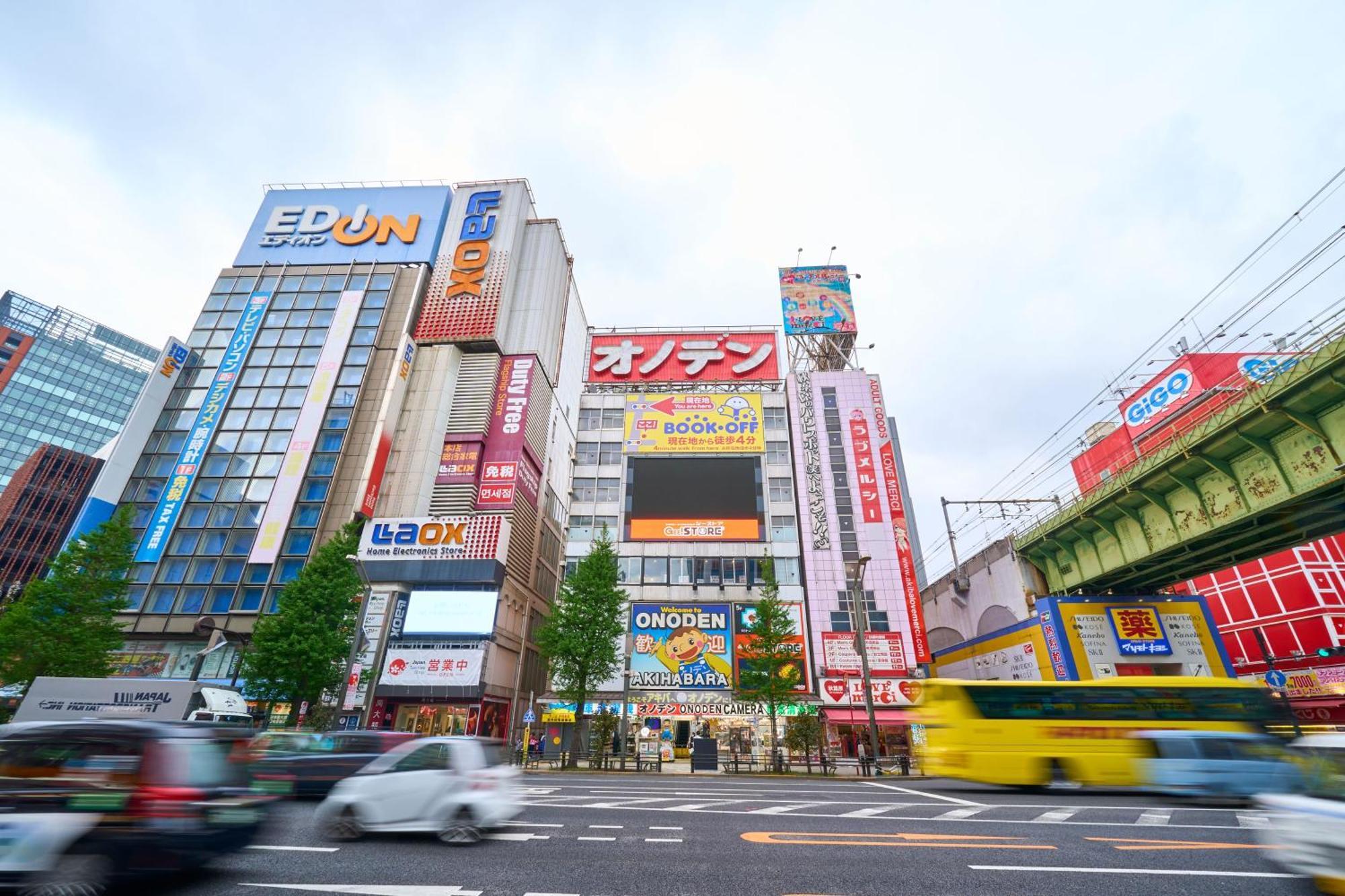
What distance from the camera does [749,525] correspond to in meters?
42.1

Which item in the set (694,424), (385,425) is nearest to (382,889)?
(694,424)

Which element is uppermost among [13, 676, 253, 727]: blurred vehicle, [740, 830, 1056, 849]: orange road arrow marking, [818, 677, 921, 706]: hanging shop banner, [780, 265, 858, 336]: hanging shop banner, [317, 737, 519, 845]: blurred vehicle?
[780, 265, 858, 336]: hanging shop banner

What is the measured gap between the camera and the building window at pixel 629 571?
40.4 meters

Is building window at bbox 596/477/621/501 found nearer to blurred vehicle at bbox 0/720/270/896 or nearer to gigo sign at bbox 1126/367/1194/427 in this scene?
blurred vehicle at bbox 0/720/270/896

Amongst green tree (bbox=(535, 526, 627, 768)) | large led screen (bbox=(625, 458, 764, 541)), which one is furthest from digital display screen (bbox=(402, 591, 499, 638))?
large led screen (bbox=(625, 458, 764, 541))

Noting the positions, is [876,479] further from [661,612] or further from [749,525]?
[661,612]

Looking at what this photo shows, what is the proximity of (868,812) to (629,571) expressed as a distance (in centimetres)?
3014

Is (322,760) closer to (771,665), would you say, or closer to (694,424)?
(771,665)

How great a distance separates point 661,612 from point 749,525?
9.17 metres

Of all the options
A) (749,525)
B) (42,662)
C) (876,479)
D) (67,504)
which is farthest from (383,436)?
(67,504)

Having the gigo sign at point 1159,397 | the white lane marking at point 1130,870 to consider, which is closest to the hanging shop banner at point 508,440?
the white lane marking at point 1130,870

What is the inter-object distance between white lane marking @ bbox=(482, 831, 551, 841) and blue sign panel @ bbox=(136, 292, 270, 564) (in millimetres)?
49697

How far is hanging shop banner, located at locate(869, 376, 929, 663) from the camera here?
3897 centimetres

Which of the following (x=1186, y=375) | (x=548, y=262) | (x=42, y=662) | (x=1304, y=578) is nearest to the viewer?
(x=42, y=662)
